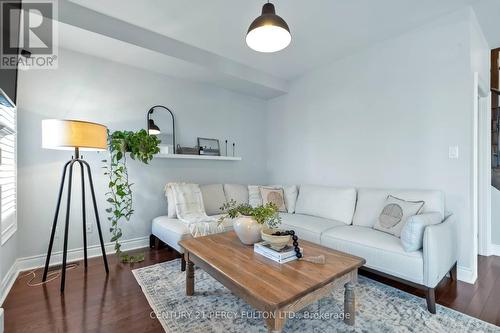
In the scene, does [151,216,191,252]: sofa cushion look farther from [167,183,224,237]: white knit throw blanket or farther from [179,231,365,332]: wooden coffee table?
[179,231,365,332]: wooden coffee table

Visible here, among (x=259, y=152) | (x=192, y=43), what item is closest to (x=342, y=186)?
(x=259, y=152)

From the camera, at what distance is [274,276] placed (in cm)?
147

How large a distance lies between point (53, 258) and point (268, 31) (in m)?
3.22

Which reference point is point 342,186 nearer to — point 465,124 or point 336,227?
point 336,227

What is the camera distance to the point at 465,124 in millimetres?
2387

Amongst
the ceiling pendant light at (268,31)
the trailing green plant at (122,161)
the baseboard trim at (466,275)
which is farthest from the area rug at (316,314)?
Result: the ceiling pendant light at (268,31)

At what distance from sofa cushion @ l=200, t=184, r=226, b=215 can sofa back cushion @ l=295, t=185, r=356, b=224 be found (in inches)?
44.5

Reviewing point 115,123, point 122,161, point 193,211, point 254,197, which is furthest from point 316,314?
point 115,123

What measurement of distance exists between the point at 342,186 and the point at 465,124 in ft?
4.88

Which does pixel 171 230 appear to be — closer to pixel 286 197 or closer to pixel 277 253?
pixel 277 253

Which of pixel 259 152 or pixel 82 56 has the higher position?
pixel 82 56

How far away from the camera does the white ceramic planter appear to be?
1.98 metres

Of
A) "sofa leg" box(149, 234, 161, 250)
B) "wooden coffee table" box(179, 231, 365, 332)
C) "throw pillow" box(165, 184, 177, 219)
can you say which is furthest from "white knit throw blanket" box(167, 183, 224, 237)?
"wooden coffee table" box(179, 231, 365, 332)

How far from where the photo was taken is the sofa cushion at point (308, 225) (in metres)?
2.66
